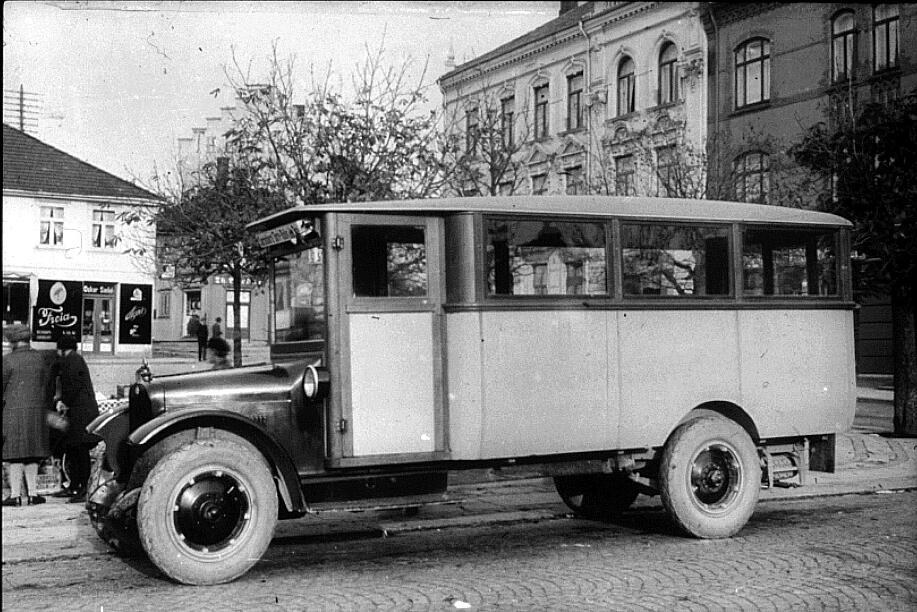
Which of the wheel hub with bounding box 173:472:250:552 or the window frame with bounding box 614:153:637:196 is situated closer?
the wheel hub with bounding box 173:472:250:552

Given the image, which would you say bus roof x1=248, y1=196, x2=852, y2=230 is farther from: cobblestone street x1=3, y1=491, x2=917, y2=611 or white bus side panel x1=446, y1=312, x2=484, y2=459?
cobblestone street x1=3, y1=491, x2=917, y2=611

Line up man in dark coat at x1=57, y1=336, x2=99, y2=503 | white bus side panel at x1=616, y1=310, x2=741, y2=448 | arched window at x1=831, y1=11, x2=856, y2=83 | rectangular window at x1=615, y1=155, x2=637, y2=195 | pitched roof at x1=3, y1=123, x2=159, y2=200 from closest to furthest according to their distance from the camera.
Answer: white bus side panel at x1=616, y1=310, x2=741, y2=448, man in dark coat at x1=57, y1=336, x2=99, y2=503, pitched roof at x1=3, y1=123, x2=159, y2=200, rectangular window at x1=615, y1=155, x2=637, y2=195, arched window at x1=831, y1=11, x2=856, y2=83

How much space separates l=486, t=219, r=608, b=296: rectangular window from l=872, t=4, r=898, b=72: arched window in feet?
55.4

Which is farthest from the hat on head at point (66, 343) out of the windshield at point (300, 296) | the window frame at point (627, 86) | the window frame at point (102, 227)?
the window frame at point (627, 86)

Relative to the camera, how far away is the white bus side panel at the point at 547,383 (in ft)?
23.4

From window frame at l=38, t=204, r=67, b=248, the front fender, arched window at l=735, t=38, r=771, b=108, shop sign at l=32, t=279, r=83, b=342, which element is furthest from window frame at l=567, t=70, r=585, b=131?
the front fender

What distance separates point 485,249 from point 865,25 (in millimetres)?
18476

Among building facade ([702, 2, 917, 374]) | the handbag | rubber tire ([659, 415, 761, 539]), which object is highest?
building facade ([702, 2, 917, 374])

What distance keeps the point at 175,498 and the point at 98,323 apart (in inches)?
546

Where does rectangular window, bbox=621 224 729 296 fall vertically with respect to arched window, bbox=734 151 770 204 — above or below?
below

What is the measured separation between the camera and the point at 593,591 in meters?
6.12

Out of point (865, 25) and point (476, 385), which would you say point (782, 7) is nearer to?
point (865, 25)

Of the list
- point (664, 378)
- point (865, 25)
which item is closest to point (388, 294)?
point (664, 378)

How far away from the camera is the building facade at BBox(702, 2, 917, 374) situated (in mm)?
19500
